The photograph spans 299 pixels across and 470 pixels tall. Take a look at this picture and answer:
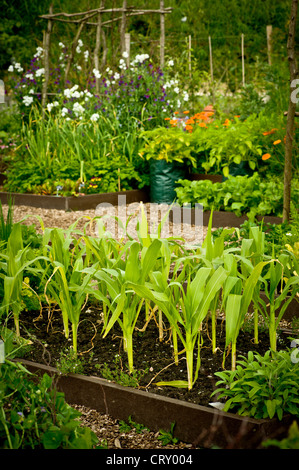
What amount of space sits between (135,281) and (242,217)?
10.3 ft

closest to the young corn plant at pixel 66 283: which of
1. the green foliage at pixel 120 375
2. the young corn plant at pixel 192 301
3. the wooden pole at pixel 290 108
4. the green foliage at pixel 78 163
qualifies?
the green foliage at pixel 120 375

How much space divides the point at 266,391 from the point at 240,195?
3422 mm

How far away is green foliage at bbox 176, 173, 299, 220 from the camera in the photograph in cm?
519

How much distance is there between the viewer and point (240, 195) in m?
5.30

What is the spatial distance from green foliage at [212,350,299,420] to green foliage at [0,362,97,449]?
616mm

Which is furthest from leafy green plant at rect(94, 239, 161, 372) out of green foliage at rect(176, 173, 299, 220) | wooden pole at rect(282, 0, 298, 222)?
green foliage at rect(176, 173, 299, 220)

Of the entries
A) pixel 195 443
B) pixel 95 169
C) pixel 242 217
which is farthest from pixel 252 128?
pixel 195 443

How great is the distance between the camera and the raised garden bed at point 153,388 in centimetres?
204

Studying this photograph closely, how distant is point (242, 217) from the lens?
5383mm

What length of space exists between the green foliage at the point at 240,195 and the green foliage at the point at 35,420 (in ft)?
11.6

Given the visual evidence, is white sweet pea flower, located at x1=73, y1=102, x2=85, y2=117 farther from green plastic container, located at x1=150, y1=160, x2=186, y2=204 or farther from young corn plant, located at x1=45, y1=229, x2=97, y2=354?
young corn plant, located at x1=45, y1=229, x2=97, y2=354

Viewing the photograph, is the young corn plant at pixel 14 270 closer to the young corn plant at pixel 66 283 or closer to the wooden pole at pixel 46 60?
the young corn plant at pixel 66 283
